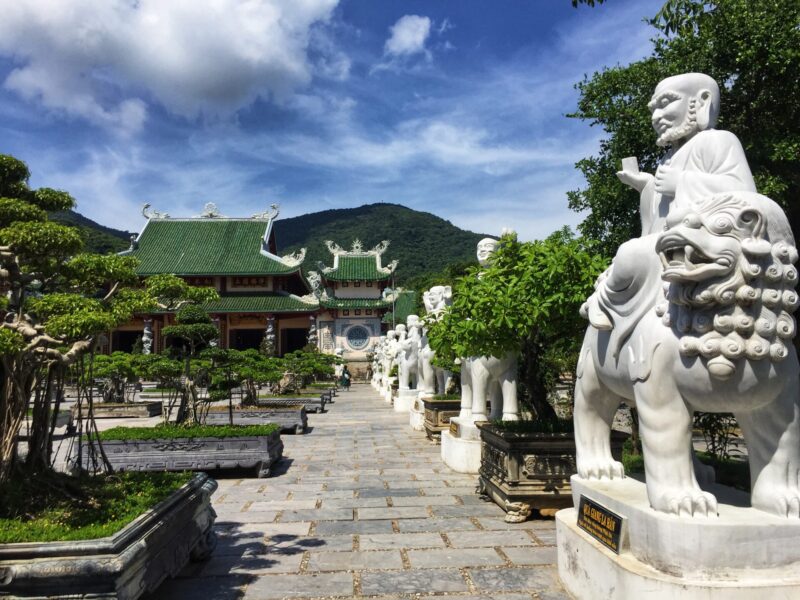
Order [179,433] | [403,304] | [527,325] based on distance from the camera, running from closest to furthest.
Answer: [527,325]
[179,433]
[403,304]

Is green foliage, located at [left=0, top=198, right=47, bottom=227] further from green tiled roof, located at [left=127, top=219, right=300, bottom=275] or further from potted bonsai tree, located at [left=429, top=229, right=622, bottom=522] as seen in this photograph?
green tiled roof, located at [left=127, top=219, right=300, bottom=275]

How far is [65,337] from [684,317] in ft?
11.3

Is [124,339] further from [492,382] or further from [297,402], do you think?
[492,382]

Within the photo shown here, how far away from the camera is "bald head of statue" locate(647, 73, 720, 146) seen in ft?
10.4

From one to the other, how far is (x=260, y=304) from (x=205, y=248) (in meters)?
5.67

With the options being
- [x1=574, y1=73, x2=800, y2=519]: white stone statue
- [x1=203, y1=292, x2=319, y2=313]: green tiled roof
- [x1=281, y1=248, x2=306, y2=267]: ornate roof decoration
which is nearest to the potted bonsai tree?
[x1=574, y1=73, x2=800, y2=519]: white stone statue

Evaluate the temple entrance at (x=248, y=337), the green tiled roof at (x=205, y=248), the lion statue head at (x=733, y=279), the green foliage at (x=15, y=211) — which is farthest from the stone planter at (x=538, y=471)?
the temple entrance at (x=248, y=337)

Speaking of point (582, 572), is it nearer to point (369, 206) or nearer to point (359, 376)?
point (359, 376)

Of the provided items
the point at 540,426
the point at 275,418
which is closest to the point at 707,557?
the point at 540,426

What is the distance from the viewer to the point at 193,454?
24.2ft

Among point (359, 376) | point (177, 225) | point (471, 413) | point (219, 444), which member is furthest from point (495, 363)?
point (177, 225)

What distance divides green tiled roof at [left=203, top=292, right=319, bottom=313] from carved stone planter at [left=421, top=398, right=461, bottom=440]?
2202 cm

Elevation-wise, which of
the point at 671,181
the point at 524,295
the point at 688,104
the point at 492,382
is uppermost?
the point at 688,104

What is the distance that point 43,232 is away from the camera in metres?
3.45
